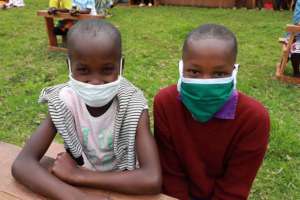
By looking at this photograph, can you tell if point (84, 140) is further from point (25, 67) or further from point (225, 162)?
point (25, 67)

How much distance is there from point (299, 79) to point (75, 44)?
440cm

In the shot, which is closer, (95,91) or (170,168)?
(95,91)

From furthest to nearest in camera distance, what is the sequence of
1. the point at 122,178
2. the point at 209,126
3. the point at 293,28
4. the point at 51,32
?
the point at 51,32 < the point at 293,28 < the point at 209,126 < the point at 122,178

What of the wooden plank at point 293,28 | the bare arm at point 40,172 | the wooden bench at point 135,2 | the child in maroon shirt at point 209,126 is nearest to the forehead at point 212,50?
the child in maroon shirt at point 209,126

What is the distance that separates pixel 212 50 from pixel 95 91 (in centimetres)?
52

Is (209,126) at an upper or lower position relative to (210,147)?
upper

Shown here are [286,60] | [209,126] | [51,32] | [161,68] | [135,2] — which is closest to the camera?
[209,126]

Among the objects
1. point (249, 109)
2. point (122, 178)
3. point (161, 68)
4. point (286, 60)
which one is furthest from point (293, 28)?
point (122, 178)

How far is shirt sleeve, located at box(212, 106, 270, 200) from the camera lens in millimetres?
1690

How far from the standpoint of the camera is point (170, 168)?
187cm

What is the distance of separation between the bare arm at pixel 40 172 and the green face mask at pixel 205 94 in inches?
23.7

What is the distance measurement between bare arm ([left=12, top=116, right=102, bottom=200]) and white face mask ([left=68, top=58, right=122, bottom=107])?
20cm

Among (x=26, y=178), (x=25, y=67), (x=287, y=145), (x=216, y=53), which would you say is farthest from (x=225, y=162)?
(x=25, y=67)

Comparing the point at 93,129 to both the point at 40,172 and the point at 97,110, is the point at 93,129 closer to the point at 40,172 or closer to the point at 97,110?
the point at 97,110
